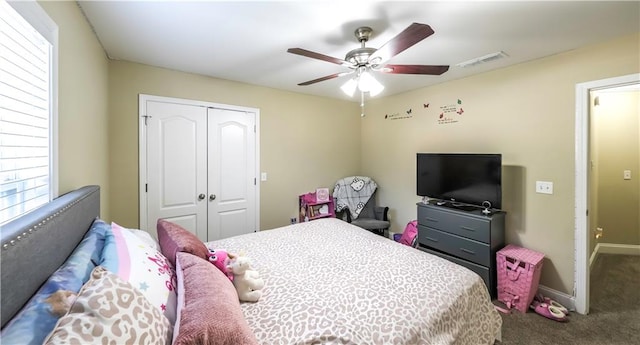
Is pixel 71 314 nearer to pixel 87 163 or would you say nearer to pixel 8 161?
pixel 8 161

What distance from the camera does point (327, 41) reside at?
2.09 meters

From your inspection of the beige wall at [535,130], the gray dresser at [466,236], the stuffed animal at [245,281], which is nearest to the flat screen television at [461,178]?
the gray dresser at [466,236]

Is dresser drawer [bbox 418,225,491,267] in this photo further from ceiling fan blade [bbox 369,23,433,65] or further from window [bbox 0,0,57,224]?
window [bbox 0,0,57,224]

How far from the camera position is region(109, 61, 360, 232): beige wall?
2615 mm

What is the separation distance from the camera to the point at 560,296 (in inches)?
94.2

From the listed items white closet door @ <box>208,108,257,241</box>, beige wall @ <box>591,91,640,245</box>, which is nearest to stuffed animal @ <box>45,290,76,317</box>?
white closet door @ <box>208,108,257,241</box>

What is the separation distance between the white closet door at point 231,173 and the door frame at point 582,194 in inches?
135

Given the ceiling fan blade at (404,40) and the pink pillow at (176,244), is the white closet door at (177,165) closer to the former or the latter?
the pink pillow at (176,244)

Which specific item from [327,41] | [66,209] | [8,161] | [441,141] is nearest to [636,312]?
[441,141]

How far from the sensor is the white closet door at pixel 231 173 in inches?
123

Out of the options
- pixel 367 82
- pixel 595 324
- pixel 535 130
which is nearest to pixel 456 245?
pixel 595 324

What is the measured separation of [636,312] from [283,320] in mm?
3211

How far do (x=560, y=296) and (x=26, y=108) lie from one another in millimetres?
4047

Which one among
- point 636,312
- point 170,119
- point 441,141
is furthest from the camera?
point 441,141
